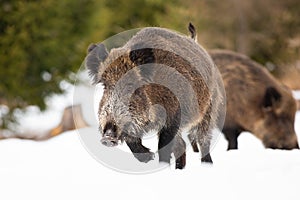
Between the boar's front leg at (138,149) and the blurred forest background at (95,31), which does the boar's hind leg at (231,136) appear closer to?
the boar's front leg at (138,149)

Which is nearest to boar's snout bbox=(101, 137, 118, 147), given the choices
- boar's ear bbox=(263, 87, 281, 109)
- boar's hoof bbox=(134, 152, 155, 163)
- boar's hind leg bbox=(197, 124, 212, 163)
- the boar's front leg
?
the boar's front leg

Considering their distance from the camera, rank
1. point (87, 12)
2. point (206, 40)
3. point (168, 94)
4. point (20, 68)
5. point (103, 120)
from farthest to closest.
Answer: point (206, 40) → point (87, 12) → point (20, 68) → point (168, 94) → point (103, 120)

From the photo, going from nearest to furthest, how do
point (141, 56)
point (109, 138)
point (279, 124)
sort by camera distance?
point (109, 138) < point (141, 56) < point (279, 124)

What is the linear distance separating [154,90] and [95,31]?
31.6 ft

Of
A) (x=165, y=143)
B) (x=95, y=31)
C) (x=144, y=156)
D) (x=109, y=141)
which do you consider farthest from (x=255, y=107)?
(x=95, y=31)

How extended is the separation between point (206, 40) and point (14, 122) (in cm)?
592

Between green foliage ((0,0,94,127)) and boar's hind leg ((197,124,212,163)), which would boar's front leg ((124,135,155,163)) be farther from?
green foliage ((0,0,94,127))

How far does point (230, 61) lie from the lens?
7.21 metres

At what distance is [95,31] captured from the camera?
13727mm

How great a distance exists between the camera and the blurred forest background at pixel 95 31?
1251 cm

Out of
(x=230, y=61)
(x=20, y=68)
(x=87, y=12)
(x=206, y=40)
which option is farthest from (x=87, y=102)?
(x=206, y=40)

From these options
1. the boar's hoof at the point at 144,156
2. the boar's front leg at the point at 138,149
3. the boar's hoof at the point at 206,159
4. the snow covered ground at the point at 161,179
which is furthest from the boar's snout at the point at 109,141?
the boar's hoof at the point at 206,159

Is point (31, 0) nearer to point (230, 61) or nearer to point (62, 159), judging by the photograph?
point (230, 61)

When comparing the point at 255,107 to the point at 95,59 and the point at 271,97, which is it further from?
the point at 95,59
